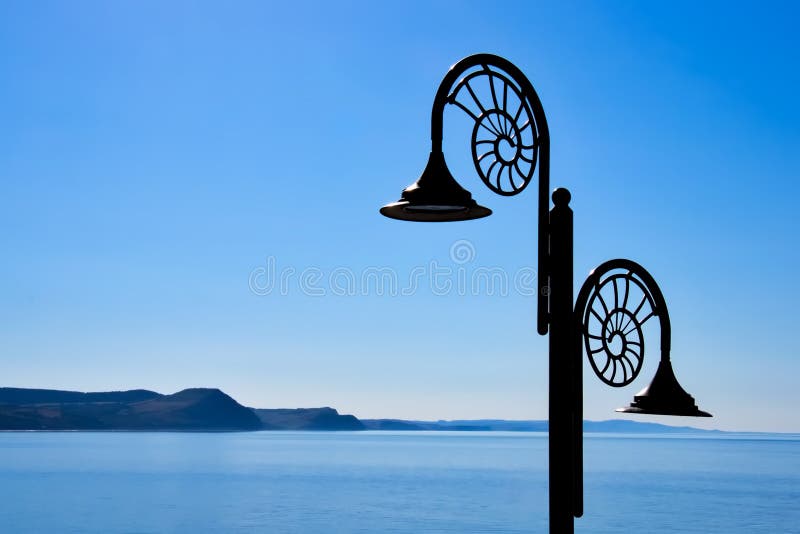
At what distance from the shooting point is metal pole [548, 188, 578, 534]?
18.5 feet

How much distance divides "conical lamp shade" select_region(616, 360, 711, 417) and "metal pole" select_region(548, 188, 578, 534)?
3.23 feet

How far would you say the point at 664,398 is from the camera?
6633mm

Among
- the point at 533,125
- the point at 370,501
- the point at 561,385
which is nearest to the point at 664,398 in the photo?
the point at 561,385

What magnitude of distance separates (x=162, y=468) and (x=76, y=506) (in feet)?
220

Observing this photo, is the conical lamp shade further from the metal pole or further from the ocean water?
the ocean water

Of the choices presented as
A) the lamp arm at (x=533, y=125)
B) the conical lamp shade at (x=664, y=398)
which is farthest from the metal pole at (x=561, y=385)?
the conical lamp shade at (x=664, y=398)

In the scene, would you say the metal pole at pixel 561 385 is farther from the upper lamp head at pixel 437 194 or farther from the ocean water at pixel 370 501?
the ocean water at pixel 370 501

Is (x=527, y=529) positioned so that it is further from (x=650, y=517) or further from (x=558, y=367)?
(x=558, y=367)

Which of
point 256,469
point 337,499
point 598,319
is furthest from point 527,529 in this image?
point 256,469

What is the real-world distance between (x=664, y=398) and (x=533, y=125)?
2021 mm

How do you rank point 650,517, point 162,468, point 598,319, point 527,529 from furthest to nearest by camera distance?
1. point 162,468
2. point 650,517
3. point 527,529
4. point 598,319

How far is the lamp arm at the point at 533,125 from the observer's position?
579 cm

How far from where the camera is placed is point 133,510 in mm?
74562

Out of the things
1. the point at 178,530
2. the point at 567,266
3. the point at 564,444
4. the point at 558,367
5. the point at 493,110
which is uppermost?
the point at 493,110
